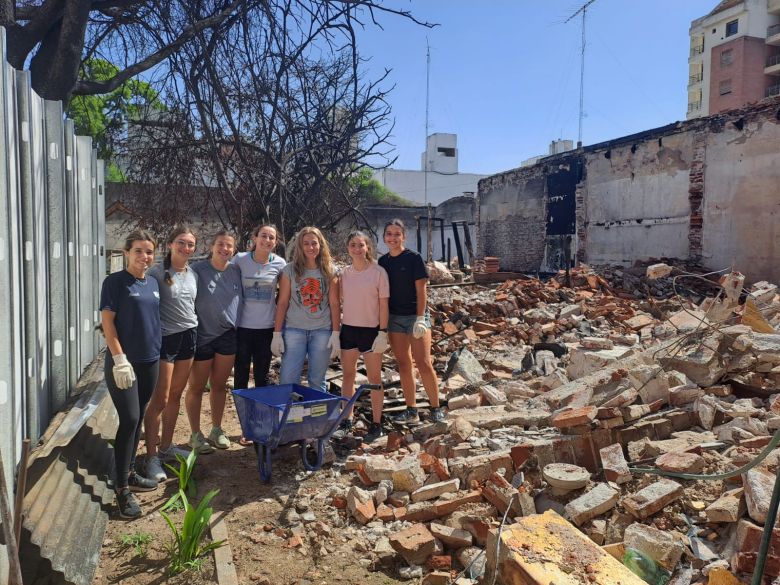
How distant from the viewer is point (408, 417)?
541 centimetres

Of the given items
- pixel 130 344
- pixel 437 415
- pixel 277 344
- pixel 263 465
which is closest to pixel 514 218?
pixel 437 415

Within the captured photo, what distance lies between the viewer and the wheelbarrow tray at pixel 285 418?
13.2 ft

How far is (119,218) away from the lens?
56.4 ft

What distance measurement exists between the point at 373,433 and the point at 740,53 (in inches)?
1596

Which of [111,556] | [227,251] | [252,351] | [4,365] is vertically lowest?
[111,556]

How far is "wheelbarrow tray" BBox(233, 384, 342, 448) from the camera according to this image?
4020 mm

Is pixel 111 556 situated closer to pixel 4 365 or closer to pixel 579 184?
pixel 4 365

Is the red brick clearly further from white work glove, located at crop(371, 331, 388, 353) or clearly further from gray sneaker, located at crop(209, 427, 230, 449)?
gray sneaker, located at crop(209, 427, 230, 449)

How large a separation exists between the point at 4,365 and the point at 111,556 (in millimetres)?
1471

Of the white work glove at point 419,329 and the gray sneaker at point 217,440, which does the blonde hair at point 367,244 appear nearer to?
the white work glove at point 419,329

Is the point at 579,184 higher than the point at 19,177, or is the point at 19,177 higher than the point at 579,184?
the point at 579,184

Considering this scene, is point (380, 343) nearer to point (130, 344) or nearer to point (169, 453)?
point (169, 453)

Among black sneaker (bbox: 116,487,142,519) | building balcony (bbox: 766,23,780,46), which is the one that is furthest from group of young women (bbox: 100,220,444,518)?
building balcony (bbox: 766,23,780,46)

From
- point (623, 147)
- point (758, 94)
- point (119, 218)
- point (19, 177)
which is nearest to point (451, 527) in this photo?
point (19, 177)
